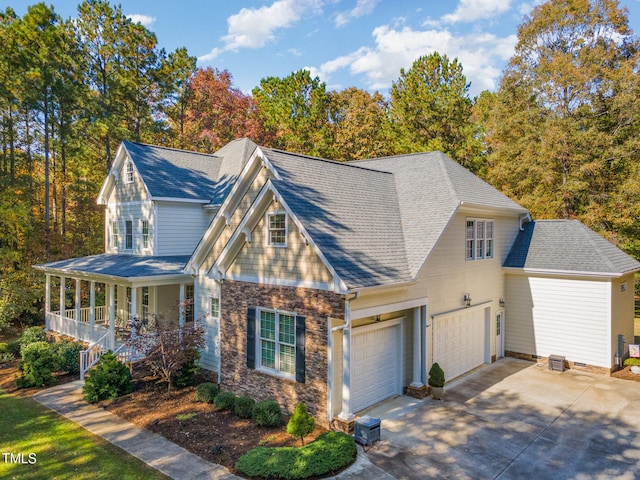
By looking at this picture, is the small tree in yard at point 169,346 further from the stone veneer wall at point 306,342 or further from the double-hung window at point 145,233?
the double-hung window at point 145,233

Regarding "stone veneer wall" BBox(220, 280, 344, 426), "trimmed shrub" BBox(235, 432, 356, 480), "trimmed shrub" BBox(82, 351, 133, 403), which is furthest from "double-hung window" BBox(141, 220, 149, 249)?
"trimmed shrub" BBox(235, 432, 356, 480)

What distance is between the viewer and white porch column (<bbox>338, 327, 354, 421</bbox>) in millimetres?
10617

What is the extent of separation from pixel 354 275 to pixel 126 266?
1199cm

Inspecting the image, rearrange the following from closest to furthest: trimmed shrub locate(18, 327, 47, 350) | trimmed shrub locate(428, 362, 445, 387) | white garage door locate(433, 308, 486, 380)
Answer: trimmed shrub locate(428, 362, 445, 387) < white garage door locate(433, 308, 486, 380) < trimmed shrub locate(18, 327, 47, 350)

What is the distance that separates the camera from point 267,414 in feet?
36.0

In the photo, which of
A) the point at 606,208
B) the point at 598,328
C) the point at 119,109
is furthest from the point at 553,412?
the point at 119,109

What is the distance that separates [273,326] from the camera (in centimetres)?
1237

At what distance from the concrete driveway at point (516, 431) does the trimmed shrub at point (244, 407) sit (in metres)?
3.37

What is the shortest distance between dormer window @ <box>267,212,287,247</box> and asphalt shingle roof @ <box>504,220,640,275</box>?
10703mm

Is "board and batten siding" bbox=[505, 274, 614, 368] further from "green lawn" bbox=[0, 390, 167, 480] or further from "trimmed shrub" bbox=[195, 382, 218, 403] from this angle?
"green lawn" bbox=[0, 390, 167, 480]

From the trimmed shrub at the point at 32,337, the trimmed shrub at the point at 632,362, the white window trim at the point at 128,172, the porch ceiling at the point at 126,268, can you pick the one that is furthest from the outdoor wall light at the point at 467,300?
the trimmed shrub at the point at 32,337

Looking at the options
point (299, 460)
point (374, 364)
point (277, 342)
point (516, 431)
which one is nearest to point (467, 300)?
point (374, 364)

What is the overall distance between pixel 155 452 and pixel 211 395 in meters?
3.13

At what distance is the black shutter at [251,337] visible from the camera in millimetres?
12641
